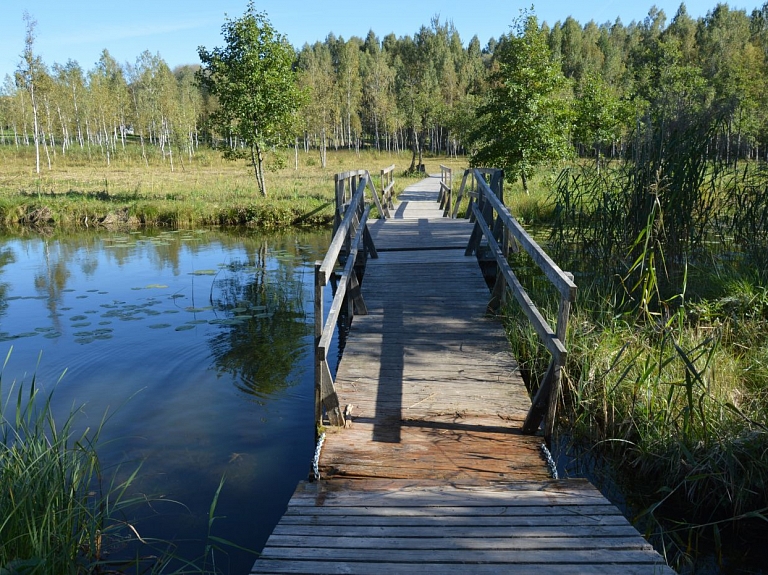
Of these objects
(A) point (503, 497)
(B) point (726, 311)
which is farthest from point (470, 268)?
(A) point (503, 497)

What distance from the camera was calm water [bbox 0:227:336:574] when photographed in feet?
15.7

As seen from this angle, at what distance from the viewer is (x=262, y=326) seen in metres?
9.07

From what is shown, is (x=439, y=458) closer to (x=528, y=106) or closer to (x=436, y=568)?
(x=436, y=568)

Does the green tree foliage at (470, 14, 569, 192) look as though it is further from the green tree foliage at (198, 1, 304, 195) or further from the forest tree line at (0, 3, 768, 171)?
the green tree foliage at (198, 1, 304, 195)

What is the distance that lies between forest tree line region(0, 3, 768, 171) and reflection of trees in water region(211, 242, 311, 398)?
33.4 ft

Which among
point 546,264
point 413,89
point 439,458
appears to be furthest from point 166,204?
point 413,89

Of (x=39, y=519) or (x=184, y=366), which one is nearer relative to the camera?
(x=39, y=519)

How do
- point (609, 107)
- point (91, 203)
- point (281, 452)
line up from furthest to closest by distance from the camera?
point (609, 107)
point (91, 203)
point (281, 452)

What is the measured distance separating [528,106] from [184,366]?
12511 millimetres

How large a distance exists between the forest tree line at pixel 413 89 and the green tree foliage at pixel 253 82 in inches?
44.4

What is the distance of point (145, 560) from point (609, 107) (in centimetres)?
2325

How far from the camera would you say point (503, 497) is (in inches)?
134

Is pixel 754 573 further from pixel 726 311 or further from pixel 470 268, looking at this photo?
pixel 470 268

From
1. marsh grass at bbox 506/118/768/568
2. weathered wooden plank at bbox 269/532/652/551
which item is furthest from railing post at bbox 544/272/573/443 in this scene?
weathered wooden plank at bbox 269/532/652/551
